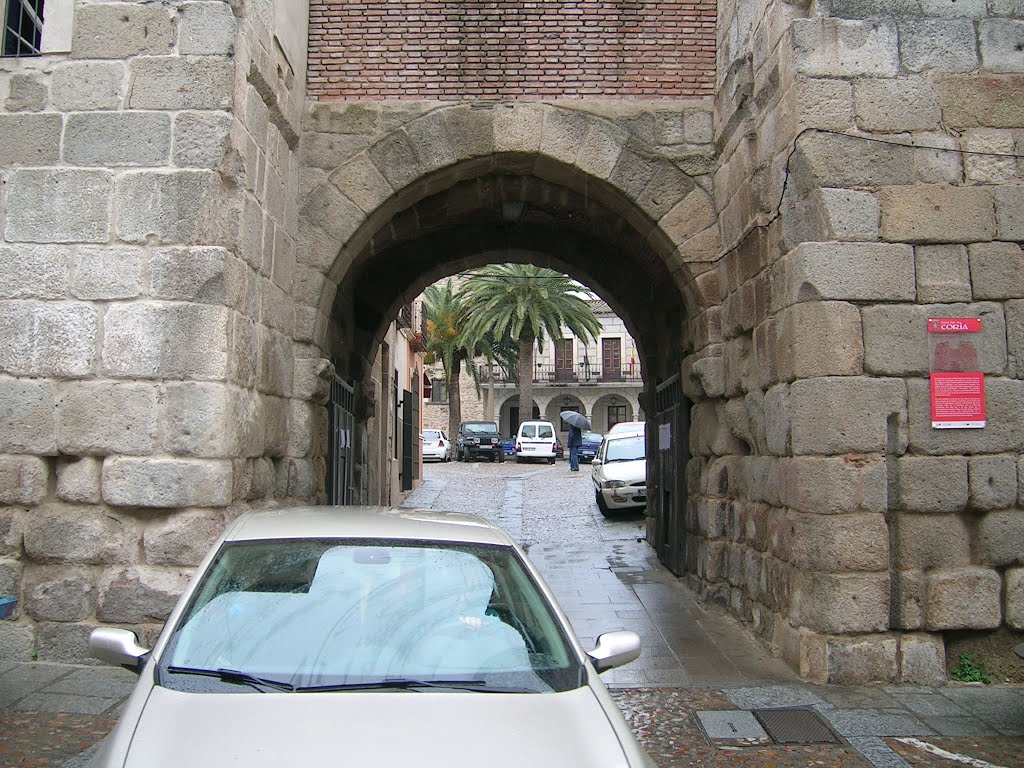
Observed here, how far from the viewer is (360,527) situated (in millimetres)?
3188

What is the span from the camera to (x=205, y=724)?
2.26m

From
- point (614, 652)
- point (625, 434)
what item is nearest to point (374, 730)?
point (614, 652)

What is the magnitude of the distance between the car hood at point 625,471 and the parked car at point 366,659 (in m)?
10.9

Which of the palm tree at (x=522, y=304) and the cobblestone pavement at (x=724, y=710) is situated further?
the palm tree at (x=522, y=304)

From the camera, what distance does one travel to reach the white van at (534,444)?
30594 mm

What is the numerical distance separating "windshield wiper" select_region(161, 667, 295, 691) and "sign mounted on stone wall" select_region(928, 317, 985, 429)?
4.30m

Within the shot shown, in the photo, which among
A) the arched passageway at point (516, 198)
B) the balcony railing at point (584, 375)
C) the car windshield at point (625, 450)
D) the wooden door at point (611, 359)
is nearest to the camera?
the arched passageway at point (516, 198)

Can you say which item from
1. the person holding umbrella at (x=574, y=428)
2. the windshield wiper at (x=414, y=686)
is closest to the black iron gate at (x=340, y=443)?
the windshield wiper at (x=414, y=686)

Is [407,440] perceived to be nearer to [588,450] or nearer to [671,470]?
[671,470]

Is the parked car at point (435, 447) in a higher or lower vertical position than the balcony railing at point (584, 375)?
lower

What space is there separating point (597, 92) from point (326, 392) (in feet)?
11.1

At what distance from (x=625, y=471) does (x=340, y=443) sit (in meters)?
6.88

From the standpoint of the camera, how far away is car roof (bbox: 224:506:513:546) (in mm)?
3107

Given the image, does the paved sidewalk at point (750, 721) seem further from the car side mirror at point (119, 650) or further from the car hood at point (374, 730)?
the car hood at point (374, 730)
